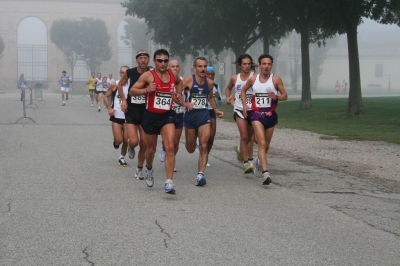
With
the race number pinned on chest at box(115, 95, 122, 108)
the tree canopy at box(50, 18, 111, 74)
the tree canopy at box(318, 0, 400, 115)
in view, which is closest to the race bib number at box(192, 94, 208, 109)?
the race number pinned on chest at box(115, 95, 122, 108)

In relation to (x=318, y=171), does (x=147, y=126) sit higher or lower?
higher

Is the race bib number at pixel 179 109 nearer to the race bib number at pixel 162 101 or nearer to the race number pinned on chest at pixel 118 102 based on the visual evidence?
the race bib number at pixel 162 101

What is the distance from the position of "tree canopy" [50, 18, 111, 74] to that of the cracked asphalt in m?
88.8

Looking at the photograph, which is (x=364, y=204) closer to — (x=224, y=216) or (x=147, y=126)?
(x=224, y=216)

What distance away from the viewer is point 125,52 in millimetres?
107938

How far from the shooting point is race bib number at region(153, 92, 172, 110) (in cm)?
936

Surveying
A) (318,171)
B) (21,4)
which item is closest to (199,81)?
(318,171)

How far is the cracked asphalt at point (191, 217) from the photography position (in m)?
6.07

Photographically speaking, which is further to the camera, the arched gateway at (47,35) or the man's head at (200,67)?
the arched gateway at (47,35)

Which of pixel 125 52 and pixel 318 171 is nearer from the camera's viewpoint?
pixel 318 171

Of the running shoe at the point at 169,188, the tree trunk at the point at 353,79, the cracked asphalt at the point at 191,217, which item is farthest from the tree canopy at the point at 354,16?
the running shoe at the point at 169,188

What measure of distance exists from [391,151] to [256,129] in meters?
6.07

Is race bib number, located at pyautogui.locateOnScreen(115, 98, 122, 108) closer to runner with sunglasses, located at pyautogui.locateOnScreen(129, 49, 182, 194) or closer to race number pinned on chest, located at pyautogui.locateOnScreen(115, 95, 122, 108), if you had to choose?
race number pinned on chest, located at pyautogui.locateOnScreen(115, 95, 122, 108)

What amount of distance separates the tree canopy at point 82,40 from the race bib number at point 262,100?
9030 cm
